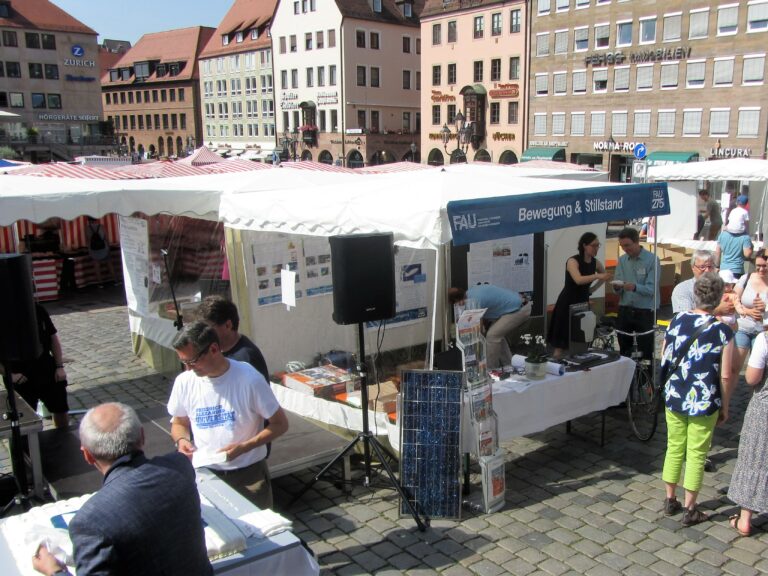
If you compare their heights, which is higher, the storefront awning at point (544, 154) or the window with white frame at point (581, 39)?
the window with white frame at point (581, 39)

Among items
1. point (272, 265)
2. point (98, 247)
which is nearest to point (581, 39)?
point (98, 247)

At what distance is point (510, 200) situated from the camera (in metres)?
5.41

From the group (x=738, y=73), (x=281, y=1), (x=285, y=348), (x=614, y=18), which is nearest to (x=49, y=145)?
(x=281, y=1)

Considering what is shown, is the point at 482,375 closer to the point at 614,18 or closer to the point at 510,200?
the point at 510,200

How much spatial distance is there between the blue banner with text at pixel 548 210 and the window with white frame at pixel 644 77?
37.1 m

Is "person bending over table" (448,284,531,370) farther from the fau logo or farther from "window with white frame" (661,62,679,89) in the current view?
"window with white frame" (661,62,679,89)

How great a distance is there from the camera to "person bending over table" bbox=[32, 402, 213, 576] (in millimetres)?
2404

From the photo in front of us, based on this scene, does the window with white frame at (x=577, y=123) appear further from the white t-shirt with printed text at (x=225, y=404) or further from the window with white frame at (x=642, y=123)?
the white t-shirt with printed text at (x=225, y=404)

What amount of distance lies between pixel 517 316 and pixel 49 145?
237ft

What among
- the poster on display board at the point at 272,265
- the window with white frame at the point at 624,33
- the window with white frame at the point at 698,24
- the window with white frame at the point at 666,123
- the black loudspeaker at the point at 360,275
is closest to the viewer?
the black loudspeaker at the point at 360,275

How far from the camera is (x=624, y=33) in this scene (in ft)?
→ 134

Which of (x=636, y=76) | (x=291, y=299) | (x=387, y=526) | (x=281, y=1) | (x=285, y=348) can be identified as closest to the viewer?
(x=387, y=526)

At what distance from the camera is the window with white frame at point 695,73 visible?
124 feet

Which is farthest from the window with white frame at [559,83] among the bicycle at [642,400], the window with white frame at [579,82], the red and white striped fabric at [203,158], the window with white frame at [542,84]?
the bicycle at [642,400]
